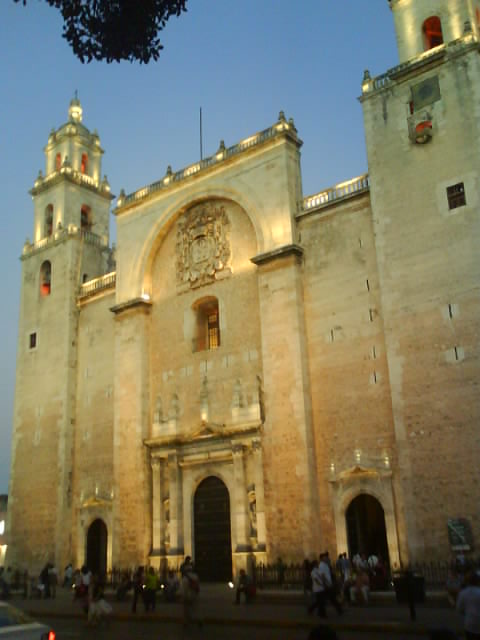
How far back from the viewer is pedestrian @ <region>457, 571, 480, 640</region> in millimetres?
7230

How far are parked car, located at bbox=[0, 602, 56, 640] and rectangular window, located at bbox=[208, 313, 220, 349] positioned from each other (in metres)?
18.8

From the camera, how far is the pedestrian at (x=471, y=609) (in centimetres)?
723

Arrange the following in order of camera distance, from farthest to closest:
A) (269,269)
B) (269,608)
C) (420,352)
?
1. (269,269)
2. (420,352)
3. (269,608)

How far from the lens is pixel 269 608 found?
54.8ft

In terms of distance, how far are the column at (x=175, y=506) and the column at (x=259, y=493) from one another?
11.5 ft

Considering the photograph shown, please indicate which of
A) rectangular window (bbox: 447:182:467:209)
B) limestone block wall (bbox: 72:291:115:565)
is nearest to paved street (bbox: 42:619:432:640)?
limestone block wall (bbox: 72:291:115:565)

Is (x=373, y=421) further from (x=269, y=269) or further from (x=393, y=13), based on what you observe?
(x=393, y=13)

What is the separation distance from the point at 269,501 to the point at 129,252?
1303cm

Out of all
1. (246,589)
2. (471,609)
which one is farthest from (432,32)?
(471,609)

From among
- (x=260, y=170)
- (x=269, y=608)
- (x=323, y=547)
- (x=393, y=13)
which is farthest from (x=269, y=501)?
(x=393, y=13)

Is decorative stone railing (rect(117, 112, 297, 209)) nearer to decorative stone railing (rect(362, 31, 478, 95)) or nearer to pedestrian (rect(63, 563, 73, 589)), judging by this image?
decorative stone railing (rect(362, 31, 478, 95))

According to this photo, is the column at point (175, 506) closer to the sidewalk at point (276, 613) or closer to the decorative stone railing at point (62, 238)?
the sidewalk at point (276, 613)

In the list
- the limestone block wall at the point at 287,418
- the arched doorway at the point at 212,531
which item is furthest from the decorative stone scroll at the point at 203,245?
the arched doorway at the point at 212,531

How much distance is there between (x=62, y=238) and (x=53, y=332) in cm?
461
